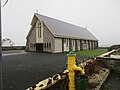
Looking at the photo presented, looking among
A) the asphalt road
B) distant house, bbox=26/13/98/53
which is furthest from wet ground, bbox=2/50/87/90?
distant house, bbox=26/13/98/53

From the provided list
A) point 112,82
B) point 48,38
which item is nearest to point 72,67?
point 112,82

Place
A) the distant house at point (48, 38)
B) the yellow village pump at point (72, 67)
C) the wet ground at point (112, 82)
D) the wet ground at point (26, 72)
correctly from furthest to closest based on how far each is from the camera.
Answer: the distant house at point (48, 38), the wet ground at point (26, 72), the wet ground at point (112, 82), the yellow village pump at point (72, 67)

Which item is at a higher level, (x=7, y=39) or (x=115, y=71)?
(x=7, y=39)

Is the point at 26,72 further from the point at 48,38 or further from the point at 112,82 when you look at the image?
the point at 48,38

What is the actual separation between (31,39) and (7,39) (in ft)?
63.4

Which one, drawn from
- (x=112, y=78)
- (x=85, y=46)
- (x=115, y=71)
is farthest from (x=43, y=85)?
(x=85, y=46)

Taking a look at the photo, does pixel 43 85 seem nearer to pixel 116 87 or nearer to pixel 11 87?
pixel 11 87

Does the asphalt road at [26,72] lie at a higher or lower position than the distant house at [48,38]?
lower

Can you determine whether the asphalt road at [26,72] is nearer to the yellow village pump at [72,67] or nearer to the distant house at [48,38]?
the yellow village pump at [72,67]

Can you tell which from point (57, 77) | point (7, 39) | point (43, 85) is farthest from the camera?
point (7, 39)

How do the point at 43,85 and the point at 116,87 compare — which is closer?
the point at 43,85

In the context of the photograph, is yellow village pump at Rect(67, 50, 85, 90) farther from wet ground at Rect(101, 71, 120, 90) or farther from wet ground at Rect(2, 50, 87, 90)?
wet ground at Rect(2, 50, 87, 90)

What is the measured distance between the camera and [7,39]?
52656 mm

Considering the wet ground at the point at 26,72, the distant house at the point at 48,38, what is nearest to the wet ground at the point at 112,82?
the wet ground at the point at 26,72
